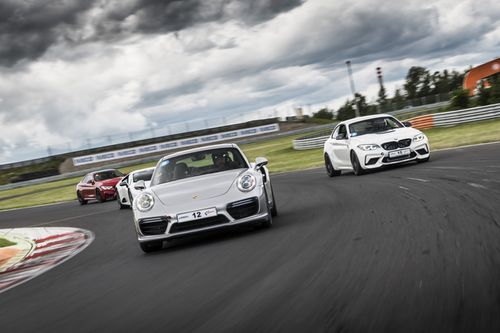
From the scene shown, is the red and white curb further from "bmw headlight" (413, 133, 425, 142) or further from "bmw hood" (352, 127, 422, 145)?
"bmw headlight" (413, 133, 425, 142)

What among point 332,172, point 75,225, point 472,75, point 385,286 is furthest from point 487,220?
point 472,75

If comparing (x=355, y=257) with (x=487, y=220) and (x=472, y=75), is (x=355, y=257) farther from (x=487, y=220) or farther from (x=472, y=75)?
(x=472, y=75)

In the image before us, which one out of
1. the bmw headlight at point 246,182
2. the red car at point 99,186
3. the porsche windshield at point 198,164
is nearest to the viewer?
the bmw headlight at point 246,182

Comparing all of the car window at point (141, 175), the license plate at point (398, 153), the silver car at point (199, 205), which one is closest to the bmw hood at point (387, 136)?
the license plate at point (398, 153)

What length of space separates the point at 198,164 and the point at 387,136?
22.2 feet

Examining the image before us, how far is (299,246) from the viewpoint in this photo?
708cm

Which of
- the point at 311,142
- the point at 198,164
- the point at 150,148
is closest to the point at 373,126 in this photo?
the point at 198,164

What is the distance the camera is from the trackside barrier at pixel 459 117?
2825cm

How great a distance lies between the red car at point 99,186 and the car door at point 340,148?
9496mm

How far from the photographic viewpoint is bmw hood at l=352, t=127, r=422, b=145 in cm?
1505

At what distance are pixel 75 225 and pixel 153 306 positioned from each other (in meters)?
11.5

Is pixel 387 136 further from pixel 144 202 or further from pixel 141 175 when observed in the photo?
pixel 144 202

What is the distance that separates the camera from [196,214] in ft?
26.9

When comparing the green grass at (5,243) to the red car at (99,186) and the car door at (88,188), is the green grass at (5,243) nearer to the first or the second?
the red car at (99,186)
